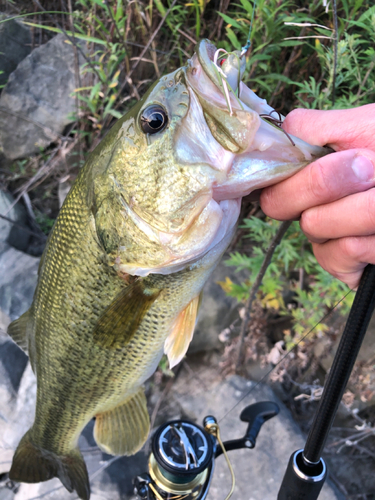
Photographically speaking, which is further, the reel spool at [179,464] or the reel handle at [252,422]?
the reel handle at [252,422]

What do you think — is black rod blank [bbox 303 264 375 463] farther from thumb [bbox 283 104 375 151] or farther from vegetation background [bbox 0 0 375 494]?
vegetation background [bbox 0 0 375 494]

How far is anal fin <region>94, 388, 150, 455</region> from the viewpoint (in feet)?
4.67

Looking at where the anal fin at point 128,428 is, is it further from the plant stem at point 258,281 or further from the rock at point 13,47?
the rock at point 13,47

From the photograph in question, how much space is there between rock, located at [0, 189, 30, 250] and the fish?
1.66 metres

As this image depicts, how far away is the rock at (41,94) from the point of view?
113 inches

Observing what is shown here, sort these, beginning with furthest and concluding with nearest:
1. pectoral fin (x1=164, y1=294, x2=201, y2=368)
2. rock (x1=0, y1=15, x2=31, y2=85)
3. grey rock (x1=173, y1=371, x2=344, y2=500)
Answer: rock (x1=0, y1=15, x2=31, y2=85)
grey rock (x1=173, y1=371, x2=344, y2=500)
pectoral fin (x1=164, y1=294, x2=201, y2=368)

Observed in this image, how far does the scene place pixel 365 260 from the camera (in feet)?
2.80

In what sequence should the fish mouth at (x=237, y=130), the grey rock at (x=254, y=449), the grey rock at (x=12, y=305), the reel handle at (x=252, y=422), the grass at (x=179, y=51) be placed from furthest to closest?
the grey rock at (x=12, y=305) → the grey rock at (x=254, y=449) → the grass at (x=179, y=51) → the reel handle at (x=252, y=422) → the fish mouth at (x=237, y=130)

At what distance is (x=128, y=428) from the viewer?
4.69ft

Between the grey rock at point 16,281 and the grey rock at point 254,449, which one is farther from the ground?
the grey rock at point 16,281

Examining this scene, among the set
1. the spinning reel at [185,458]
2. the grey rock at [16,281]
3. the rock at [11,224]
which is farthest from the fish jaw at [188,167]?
the rock at [11,224]

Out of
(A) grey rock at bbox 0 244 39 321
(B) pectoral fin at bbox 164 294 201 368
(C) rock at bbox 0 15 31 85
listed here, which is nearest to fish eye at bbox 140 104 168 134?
(B) pectoral fin at bbox 164 294 201 368

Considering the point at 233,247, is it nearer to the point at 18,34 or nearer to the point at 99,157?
the point at 99,157

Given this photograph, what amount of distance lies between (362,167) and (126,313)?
74 centimetres
